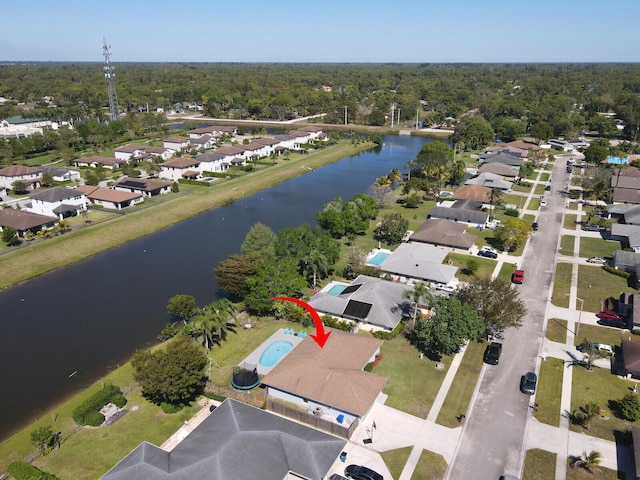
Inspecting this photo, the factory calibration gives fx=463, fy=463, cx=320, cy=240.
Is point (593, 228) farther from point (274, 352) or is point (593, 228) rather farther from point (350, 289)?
point (274, 352)

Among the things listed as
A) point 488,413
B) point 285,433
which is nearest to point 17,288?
point 285,433

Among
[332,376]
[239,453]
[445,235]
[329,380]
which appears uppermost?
[445,235]

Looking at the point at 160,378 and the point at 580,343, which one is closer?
the point at 160,378

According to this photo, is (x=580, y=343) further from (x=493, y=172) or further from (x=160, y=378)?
(x=493, y=172)

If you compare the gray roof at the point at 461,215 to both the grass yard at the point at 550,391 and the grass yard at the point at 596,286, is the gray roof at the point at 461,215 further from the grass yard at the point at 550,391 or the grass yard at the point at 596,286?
the grass yard at the point at 550,391

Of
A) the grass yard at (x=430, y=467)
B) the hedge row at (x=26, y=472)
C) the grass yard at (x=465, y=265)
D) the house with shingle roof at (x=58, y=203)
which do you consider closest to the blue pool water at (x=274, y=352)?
the grass yard at (x=430, y=467)

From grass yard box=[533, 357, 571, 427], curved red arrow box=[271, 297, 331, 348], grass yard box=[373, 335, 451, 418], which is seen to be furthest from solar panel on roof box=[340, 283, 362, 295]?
grass yard box=[533, 357, 571, 427]

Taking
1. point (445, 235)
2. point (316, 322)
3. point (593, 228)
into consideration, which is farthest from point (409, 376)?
point (593, 228)
